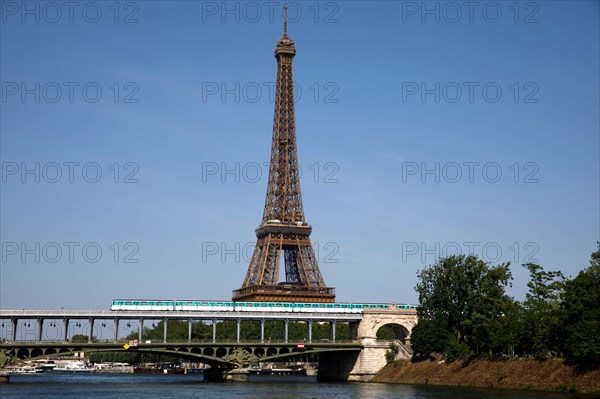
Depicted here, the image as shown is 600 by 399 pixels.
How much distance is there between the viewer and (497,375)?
10006 centimetres

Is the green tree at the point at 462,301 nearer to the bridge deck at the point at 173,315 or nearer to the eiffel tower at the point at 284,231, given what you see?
the bridge deck at the point at 173,315

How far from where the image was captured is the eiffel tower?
161 metres

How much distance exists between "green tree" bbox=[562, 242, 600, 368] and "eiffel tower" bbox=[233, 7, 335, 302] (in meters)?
70.4

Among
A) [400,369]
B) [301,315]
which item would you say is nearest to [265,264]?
[301,315]

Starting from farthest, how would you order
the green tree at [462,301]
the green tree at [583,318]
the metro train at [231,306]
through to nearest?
the metro train at [231,306] → the green tree at [462,301] → the green tree at [583,318]

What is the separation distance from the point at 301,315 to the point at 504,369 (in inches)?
1569

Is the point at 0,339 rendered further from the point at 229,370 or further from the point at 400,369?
the point at 400,369

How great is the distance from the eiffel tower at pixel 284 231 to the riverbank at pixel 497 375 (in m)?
37.8

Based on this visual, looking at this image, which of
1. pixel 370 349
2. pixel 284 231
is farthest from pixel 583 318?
pixel 284 231

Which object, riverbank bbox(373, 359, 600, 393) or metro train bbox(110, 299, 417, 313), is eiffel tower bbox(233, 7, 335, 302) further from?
riverbank bbox(373, 359, 600, 393)

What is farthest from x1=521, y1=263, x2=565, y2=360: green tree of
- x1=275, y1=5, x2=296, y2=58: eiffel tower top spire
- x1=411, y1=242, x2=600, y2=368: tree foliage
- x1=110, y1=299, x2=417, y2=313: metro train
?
x1=275, y1=5, x2=296, y2=58: eiffel tower top spire

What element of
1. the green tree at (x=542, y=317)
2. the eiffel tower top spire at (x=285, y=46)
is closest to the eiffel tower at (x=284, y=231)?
the eiffel tower top spire at (x=285, y=46)

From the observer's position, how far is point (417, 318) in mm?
132500

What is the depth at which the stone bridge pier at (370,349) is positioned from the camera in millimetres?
127438
